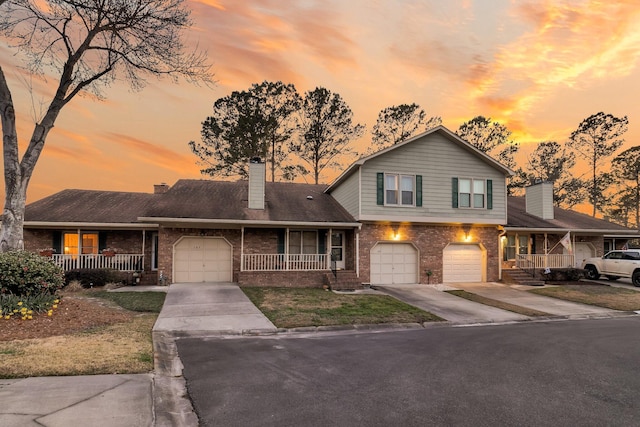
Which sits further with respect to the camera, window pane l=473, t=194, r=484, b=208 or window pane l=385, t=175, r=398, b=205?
window pane l=473, t=194, r=484, b=208

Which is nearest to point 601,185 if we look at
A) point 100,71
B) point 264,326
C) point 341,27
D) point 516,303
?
point 516,303

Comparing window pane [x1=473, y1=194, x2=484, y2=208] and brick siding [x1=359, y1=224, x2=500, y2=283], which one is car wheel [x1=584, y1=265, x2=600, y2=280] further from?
window pane [x1=473, y1=194, x2=484, y2=208]

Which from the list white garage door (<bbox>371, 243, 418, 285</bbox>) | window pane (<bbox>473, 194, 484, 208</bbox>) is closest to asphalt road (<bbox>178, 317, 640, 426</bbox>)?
white garage door (<bbox>371, 243, 418, 285</bbox>)

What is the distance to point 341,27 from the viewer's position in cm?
1562

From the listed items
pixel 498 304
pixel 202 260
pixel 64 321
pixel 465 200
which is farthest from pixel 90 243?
pixel 465 200

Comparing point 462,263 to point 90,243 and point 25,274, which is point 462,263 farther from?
point 90,243

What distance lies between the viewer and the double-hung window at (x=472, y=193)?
1842 cm

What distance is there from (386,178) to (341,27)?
7.09 metres

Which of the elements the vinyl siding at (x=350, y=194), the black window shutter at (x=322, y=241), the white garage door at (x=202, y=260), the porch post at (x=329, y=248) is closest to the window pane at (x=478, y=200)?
the vinyl siding at (x=350, y=194)

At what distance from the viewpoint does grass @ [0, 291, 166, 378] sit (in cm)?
540

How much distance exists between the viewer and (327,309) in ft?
38.3

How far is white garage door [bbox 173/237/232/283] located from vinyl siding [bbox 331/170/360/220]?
21.1ft

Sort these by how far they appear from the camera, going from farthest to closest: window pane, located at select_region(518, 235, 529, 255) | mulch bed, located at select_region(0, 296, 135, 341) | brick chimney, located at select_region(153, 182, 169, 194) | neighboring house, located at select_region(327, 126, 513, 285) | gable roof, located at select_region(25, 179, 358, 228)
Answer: brick chimney, located at select_region(153, 182, 169, 194) < window pane, located at select_region(518, 235, 529, 255) < neighboring house, located at select_region(327, 126, 513, 285) < gable roof, located at select_region(25, 179, 358, 228) < mulch bed, located at select_region(0, 296, 135, 341)

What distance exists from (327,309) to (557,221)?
19.0 meters
